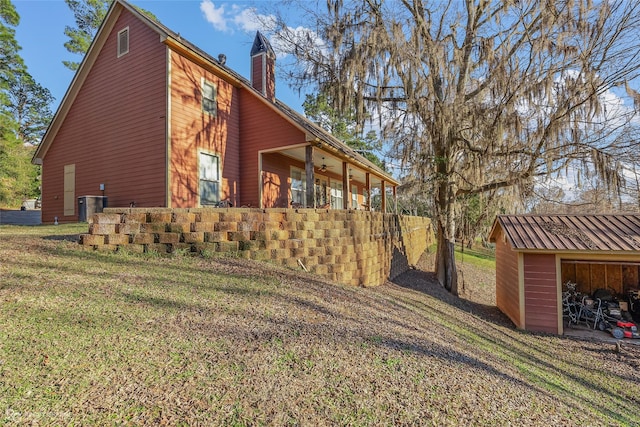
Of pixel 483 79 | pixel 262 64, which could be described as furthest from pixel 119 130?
pixel 483 79

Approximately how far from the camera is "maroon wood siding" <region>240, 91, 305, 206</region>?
9.14 meters

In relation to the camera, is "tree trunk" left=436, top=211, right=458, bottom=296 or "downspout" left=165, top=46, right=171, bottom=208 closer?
"downspout" left=165, top=46, right=171, bottom=208

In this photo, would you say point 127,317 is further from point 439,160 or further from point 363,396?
point 439,160

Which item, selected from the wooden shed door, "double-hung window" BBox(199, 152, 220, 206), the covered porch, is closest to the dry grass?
"double-hung window" BBox(199, 152, 220, 206)

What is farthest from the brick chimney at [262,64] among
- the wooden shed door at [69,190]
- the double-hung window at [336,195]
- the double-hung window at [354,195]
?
the double-hung window at [354,195]

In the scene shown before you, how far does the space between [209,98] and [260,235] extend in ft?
18.8

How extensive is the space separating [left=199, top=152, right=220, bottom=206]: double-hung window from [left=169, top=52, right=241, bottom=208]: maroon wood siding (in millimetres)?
153

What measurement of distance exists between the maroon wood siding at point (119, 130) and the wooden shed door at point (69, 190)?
20 cm

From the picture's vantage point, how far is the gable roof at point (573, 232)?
6984 millimetres

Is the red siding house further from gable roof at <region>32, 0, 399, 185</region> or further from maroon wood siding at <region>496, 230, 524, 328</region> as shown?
maroon wood siding at <region>496, 230, 524, 328</region>

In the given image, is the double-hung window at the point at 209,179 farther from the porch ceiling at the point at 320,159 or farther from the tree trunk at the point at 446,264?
the tree trunk at the point at 446,264

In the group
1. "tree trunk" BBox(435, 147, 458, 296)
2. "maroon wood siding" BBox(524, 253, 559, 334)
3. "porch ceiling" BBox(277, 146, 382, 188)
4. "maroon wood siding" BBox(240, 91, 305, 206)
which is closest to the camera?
"maroon wood siding" BBox(524, 253, 559, 334)

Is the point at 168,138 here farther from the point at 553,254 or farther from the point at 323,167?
the point at 553,254

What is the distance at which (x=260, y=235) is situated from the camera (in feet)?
17.4
